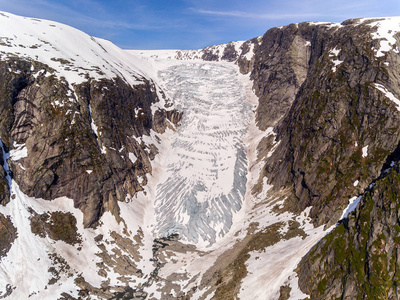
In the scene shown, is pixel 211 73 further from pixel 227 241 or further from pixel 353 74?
pixel 227 241

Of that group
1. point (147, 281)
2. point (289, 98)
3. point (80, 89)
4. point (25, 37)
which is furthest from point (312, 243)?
point (25, 37)

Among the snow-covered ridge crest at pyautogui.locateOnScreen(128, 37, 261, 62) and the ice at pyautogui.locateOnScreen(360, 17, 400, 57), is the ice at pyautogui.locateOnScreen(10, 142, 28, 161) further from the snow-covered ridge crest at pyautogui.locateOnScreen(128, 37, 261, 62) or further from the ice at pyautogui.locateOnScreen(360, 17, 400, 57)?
the snow-covered ridge crest at pyautogui.locateOnScreen(128, 37, 261, 62)

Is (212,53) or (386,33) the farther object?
(212,53)

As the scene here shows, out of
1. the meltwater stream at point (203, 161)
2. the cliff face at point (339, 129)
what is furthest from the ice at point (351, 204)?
A: the meltwater stream at point (203, 161)

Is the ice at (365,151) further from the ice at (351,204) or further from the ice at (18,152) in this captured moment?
the ice at (18,152)

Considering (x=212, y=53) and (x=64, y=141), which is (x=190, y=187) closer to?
(x=64, y=141)

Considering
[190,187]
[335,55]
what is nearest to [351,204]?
[190,187]
